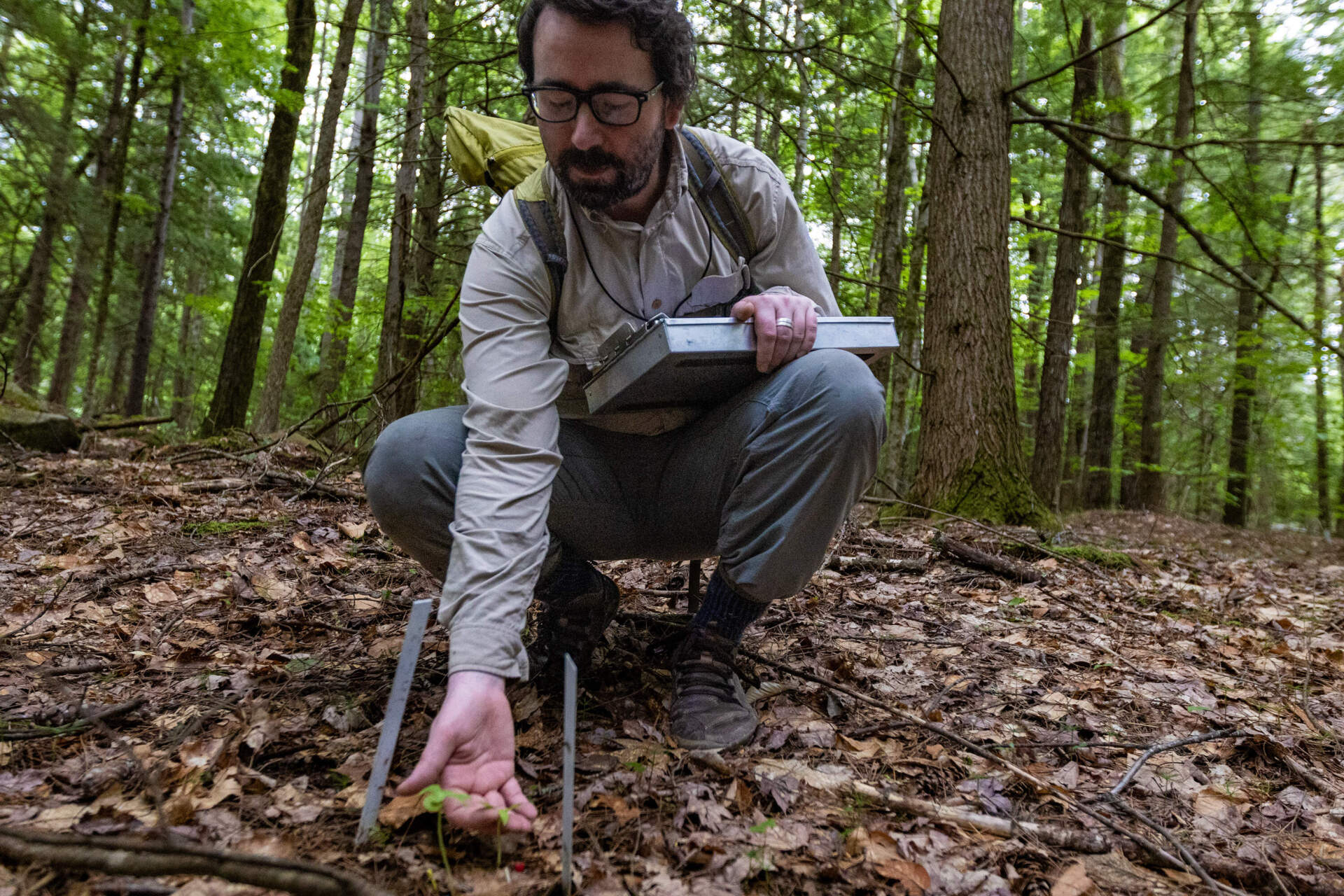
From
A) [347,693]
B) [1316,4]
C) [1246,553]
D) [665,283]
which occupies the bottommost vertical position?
[347,693]

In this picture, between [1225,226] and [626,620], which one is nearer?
[626,620]

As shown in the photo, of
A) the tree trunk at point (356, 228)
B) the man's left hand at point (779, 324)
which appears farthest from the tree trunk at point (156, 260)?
the man's left hand at point (779, 324)

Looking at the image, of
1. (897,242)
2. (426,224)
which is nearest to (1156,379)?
(897,242)

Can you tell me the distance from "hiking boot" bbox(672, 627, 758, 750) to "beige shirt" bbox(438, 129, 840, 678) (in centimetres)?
55

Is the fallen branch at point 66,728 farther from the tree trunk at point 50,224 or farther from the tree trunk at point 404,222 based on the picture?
the tree trunk at point 50,224

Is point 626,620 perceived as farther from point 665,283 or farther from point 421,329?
point 421,329

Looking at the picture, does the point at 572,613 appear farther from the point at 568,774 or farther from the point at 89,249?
the point at 89,249

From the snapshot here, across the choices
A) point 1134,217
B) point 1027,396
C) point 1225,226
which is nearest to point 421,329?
point 1225,226

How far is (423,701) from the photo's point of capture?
211 centimetres

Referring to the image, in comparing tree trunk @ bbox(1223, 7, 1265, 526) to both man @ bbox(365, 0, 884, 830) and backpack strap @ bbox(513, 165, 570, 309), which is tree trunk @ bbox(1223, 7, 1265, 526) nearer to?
man @ bbox(365, 0, 884, 830)

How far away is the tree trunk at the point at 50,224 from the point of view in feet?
28.6

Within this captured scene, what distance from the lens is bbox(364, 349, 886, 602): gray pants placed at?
78.0 inches

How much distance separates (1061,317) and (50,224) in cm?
1294

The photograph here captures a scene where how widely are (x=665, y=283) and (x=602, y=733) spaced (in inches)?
47.4
